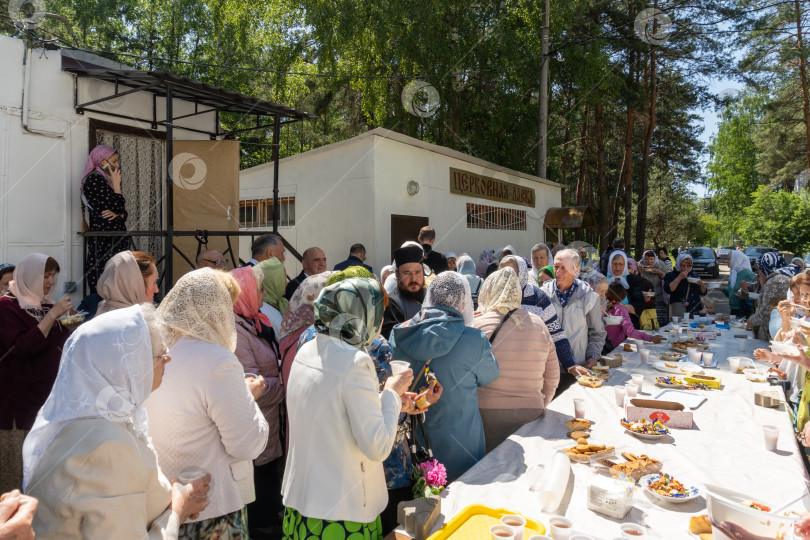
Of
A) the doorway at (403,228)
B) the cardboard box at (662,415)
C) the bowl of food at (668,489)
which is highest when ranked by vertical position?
the doorway at (403,228)

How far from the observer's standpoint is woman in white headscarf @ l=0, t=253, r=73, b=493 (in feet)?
10.4

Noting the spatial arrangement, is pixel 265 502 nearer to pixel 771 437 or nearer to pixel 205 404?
pixel 205 404

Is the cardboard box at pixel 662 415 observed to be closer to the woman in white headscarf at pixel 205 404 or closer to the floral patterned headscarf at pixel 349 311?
the floral patterned headscarf at pixel 349 311

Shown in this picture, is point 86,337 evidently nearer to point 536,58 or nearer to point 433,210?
point 433,210

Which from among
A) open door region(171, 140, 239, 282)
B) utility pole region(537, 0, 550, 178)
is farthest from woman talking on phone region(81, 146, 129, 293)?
utility pole region(537, 0, 550, 178)

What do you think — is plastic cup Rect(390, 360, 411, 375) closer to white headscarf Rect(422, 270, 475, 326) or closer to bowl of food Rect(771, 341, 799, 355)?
white headscarf Rect(422, 270, 475, 326)

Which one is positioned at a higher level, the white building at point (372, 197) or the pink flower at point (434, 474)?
the white building at point (372, 197)

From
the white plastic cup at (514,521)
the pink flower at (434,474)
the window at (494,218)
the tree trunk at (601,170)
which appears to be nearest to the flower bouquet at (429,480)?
the pink flower at (434,474)

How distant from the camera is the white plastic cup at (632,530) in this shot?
1.97 metres

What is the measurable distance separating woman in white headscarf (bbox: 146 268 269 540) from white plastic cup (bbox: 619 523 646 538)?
1490 mm

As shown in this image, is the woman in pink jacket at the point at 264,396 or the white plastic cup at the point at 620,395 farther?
the white plastic cup at the point at 620,395

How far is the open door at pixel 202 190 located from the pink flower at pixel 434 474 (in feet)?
18.1

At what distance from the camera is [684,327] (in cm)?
654

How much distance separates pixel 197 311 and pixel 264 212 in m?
8.84
